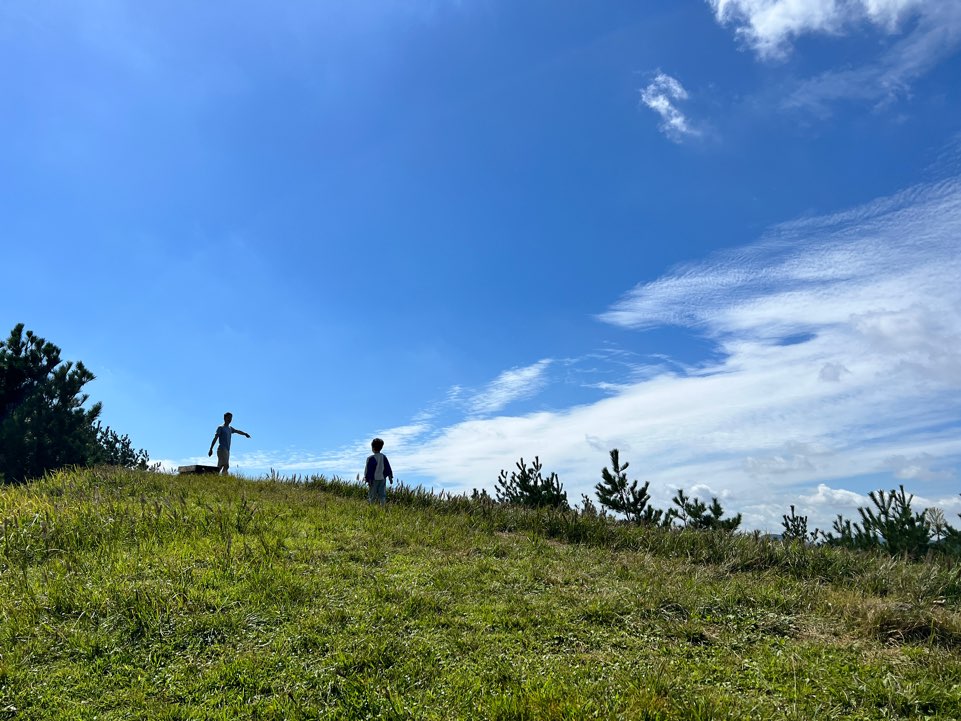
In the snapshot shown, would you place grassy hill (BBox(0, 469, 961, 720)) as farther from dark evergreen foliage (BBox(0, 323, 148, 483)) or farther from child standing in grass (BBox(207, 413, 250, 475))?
dark evergreen foliage (BBox(0, 323, 148, 483))

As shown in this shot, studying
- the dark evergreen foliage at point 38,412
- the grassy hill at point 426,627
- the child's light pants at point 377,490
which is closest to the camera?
the grassy hill at point 426,627

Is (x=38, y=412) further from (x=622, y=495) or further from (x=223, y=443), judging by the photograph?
(x=622, y=495)

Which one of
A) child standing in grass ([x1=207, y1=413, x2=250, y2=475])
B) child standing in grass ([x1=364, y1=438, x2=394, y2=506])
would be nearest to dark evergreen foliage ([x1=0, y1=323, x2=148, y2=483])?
child standing in grass ([x1=207, y1=413, x2=250, y2=475])

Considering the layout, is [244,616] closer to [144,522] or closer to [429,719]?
[429,719]

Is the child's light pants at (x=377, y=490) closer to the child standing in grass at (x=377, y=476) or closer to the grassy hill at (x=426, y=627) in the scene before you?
the child standing in grass at (x=377, y=476)

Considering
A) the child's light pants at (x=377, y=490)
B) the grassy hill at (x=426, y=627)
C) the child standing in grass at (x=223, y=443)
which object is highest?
the child standing in grass at (x=223, y=443)

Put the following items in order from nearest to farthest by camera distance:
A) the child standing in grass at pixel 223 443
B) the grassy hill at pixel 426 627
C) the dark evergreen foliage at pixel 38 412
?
the grassy hill at pixel 426 627
the child standing in grass at pixel 223 443
the dark evergreen foliage at pixel 38 412

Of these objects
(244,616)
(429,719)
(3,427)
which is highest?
(3,427)

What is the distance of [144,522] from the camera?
10.9 m

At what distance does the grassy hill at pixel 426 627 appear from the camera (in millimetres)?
5652

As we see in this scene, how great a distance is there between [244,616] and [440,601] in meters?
2.30

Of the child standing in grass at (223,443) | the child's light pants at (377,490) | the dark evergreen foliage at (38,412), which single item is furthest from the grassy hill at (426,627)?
the dark evergreen foliage at (38,412)

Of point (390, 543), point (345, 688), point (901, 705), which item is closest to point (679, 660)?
point (901, 705)

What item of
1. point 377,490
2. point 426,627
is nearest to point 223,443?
point 377,490
